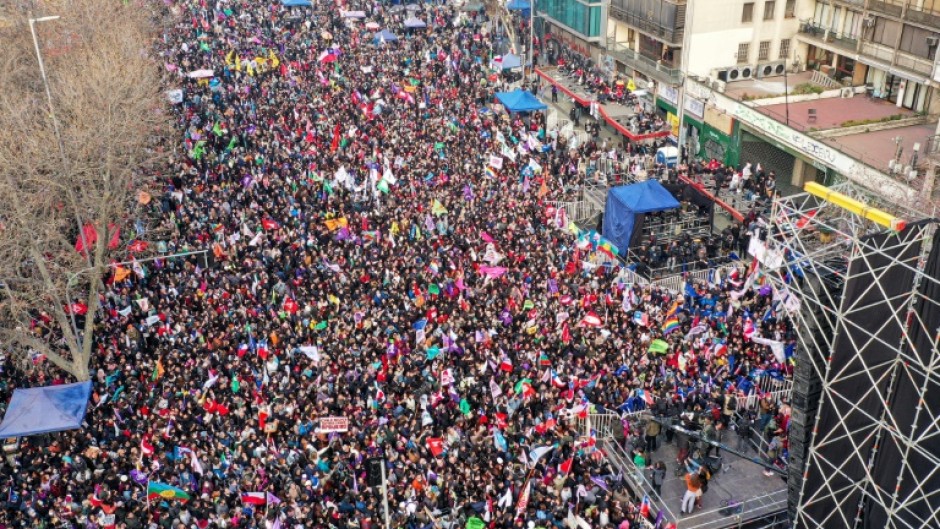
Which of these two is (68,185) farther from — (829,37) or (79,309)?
(829,37)

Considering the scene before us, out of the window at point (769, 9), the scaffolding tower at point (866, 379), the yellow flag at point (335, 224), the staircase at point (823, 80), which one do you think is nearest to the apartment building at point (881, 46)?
the staircase at point (823, 80)

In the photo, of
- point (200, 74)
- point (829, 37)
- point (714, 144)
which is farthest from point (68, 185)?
point (829, 37)

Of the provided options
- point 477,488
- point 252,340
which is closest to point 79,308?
point 252,340

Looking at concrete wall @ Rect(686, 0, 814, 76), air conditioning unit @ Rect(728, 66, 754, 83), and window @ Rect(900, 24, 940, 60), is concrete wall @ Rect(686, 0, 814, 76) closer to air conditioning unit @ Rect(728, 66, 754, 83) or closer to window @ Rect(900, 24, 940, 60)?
air conditioning unit @ Rect(728, 66, 754, 83)

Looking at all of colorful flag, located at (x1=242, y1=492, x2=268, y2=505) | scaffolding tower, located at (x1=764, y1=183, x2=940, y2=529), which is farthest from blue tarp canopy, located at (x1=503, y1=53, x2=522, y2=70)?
colorful flag, located at (x1=242, y1=492, x2=268, y2=505)

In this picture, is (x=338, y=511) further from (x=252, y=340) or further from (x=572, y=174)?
(x=572, y=174)

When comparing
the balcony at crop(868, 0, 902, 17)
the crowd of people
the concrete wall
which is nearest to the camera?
the crowd of people
